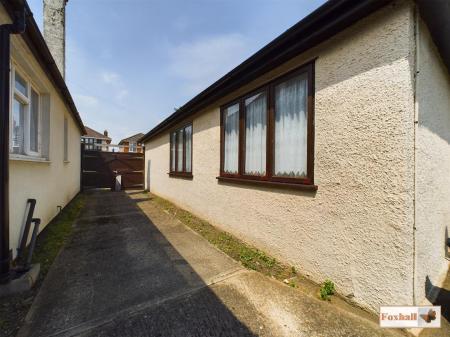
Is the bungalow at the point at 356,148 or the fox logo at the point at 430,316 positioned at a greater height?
the bungalow at the point at 356,148

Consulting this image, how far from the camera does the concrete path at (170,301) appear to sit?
74.1 inches

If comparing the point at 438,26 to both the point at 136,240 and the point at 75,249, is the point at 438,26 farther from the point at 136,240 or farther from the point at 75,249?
the point at 75,249

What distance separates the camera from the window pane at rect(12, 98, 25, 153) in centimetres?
314

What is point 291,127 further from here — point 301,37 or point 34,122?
point 34,122

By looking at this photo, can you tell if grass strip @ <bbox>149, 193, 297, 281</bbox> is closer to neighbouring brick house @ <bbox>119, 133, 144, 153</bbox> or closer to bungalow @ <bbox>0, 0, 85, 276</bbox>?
bungalow @ <bbox>0, 0, 85, 276</bbox>

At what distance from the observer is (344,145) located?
237 centimetres

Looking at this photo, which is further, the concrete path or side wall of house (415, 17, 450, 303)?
side wall of house (415, 17, 450, 303)

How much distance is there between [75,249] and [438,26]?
5.77 metres

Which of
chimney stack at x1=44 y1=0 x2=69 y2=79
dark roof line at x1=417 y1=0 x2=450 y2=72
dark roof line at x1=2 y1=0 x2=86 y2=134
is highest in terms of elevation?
chimney stack at x1=44 y1=0 x2=69 y2=79

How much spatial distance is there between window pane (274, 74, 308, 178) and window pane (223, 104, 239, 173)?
1129 millimetres

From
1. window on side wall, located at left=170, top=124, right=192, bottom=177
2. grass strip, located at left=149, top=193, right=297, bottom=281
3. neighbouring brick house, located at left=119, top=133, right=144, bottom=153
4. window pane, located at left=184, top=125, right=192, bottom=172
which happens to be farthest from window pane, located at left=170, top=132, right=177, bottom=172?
neighbouring brick house, located at left=119, top=133, right=144, bottom=153

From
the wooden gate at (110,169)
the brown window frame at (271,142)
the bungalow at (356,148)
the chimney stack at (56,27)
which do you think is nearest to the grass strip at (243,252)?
the bungalow at (356,148)

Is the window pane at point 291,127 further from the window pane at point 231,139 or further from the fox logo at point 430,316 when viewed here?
the fox logo at point 430,316

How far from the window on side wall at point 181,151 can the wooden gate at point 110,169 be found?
577 cm
